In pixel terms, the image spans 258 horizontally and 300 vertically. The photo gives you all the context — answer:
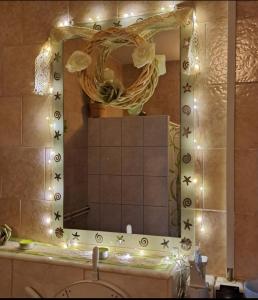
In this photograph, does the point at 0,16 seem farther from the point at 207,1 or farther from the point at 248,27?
the point at 248,27

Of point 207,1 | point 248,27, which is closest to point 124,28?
point 207,1

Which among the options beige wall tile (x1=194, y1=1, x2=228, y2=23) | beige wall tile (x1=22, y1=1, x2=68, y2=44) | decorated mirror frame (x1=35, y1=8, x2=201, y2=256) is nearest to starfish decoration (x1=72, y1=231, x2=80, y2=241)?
decorated mirror frame (x1=35, y1=8, x2=201, y2=256)

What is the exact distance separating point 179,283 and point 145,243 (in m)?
0.20

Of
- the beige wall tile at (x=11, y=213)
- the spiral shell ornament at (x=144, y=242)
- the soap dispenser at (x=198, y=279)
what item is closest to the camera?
the soap dispenser at (x=198, y=279)

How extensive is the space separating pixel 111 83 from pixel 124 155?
29 cm

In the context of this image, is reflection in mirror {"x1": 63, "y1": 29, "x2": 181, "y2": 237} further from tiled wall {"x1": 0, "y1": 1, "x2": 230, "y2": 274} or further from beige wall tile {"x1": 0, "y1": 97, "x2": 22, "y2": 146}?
beige wall tile {"x1": 0, "y1": 97, "x2": 22, "y2": 146}

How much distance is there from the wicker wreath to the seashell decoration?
2.27 feet

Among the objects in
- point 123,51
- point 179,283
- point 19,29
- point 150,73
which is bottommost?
point 179,283

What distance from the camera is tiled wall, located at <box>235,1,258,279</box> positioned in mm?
1165

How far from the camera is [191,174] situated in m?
1.23

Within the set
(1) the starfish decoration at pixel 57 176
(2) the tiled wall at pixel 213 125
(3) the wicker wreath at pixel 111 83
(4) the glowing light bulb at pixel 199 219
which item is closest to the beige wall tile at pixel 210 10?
(2) the tiled wall at pixel 213 125

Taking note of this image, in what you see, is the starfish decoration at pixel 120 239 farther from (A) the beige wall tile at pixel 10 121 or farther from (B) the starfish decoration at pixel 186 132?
(A) the beige wall tile at pixel 10 121

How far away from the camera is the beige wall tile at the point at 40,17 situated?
4.65ft

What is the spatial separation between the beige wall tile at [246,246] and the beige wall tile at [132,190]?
1.24ft
